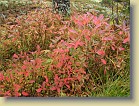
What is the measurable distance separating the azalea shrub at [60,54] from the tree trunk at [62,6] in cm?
4

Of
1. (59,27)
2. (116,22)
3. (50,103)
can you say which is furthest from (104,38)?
(50,103)

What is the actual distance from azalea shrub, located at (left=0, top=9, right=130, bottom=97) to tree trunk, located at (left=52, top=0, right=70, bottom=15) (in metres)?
0.04

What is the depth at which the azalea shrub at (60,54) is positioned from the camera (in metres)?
2.68

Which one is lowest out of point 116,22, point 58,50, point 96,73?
point 96,73

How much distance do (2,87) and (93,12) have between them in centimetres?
83

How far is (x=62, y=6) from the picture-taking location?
271cm

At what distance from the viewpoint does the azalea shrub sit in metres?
2.68

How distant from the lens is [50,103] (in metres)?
2.71

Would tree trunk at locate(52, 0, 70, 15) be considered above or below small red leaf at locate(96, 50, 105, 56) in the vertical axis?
above

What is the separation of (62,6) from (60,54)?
0.34 m

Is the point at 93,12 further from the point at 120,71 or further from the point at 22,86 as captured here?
the point at 22,86

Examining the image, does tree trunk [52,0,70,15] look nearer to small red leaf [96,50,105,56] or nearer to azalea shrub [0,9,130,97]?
azalea shrub [0,9,130,97]

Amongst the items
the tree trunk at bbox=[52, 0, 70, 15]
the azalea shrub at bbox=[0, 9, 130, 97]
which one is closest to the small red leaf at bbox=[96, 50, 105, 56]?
the azalea shrub at bbox=[0, 9, 130, 97]

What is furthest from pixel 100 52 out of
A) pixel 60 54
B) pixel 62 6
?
pixel 62 6
